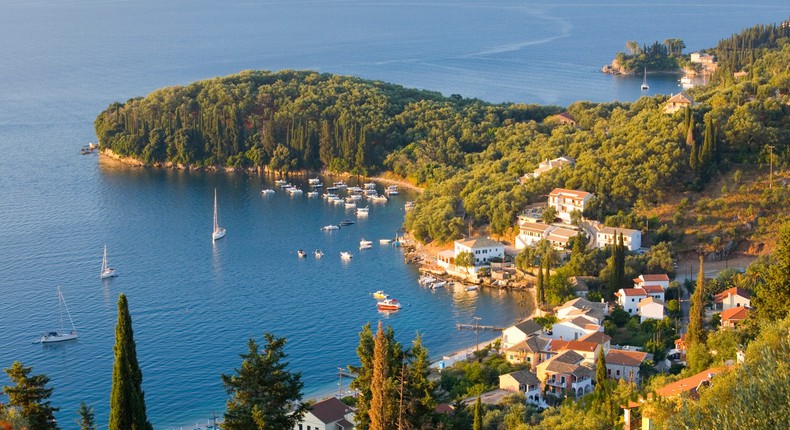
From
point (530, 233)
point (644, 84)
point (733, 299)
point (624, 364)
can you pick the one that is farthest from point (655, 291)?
point (644, 84)

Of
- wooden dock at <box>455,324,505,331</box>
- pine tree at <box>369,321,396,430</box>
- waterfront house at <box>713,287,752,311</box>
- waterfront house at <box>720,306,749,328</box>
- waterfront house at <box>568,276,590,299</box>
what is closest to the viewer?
→ pine tree at <box>369,321,396,430</box>

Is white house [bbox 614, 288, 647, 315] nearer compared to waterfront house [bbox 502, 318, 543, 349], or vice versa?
waterfront house [bbox 502, 318, 543, 349]

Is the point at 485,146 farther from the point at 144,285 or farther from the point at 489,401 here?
the point at 489,401

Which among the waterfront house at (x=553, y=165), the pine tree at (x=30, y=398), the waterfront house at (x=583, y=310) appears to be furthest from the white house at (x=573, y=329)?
the pine tree at (x=30, y=398)

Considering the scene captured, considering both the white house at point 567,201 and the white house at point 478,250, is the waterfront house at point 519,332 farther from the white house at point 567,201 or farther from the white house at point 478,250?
the white house at point 567,201

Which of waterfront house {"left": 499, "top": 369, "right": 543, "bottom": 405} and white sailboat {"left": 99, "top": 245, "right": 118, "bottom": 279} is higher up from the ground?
white sailboat {"left": 99, "top": 245, "right": 118, "bottom": 279}

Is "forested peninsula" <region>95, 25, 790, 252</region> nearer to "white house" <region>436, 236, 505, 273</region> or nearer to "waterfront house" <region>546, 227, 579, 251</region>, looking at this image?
"waterfront house" <region>546, 227, 579, 251</region>

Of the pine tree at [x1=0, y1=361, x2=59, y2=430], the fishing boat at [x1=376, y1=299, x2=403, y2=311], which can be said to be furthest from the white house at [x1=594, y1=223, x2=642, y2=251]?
the pine tree at [x1=0, y1=361, x2=59, y2=430]

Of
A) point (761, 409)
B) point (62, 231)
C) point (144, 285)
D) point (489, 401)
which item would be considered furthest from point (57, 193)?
point (761, 409)
